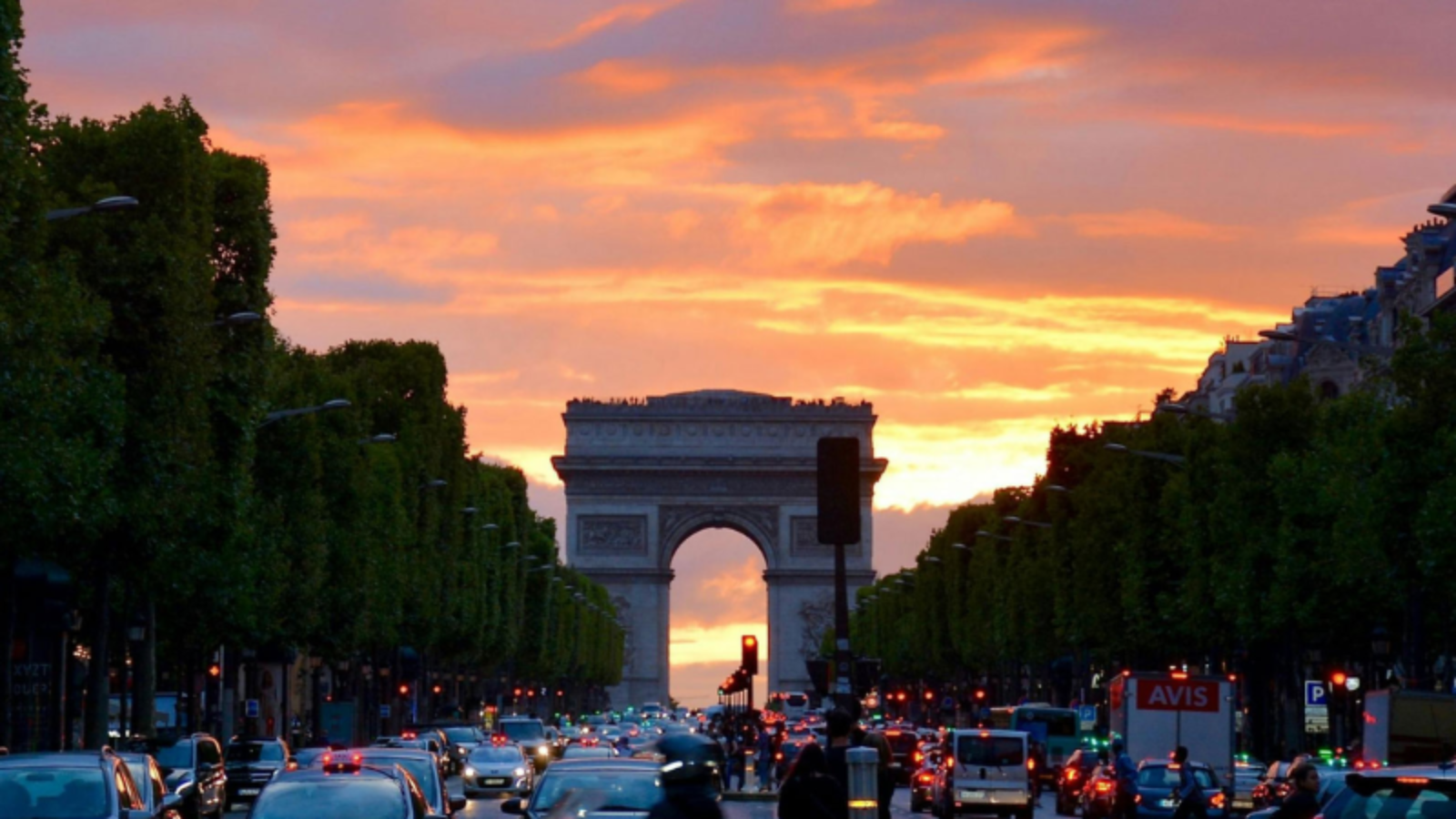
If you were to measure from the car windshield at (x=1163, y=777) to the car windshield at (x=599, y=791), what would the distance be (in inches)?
805

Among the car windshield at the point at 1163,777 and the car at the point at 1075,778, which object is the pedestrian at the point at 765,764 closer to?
the car at the point at 1075,778

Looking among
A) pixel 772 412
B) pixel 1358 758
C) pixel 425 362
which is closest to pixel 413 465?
pixel 425 362

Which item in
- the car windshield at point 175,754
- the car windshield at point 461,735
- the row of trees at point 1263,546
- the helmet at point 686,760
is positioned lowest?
the car windshield at point 461,735

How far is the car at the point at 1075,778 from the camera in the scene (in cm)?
5719

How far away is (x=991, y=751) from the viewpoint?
50719 millimetres

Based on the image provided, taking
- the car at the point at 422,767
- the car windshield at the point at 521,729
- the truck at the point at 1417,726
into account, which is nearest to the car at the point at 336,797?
the car at the point at 422,767

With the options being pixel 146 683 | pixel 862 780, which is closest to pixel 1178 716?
pixel 146 683

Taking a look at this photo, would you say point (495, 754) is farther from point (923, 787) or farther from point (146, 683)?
point (923, 787)

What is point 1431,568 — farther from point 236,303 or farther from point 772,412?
point 772,412

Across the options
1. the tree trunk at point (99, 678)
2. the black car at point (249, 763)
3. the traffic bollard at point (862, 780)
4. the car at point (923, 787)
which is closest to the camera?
the traffic bollard at point (862, 780)

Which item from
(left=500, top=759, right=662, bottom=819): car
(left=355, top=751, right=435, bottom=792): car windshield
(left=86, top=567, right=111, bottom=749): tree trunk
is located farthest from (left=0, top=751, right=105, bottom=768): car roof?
(left=86, top=567, right=111, bottom=749): tree trunk

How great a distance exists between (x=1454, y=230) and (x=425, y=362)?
112 feet

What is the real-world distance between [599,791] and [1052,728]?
49.4 m

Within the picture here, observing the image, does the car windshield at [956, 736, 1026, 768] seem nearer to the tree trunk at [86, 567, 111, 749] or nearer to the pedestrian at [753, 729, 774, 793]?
the tree trunk at [86, 567, 111, 749]
